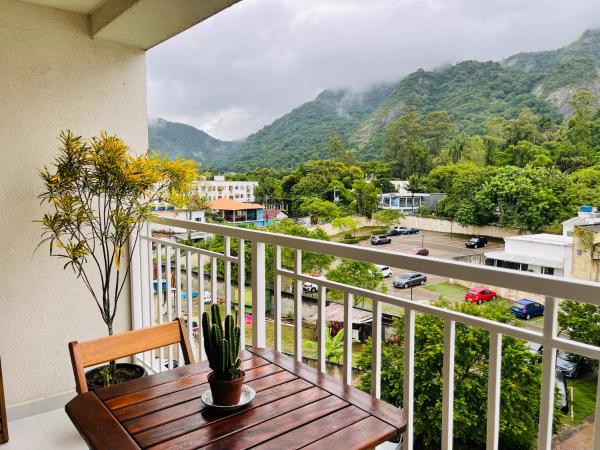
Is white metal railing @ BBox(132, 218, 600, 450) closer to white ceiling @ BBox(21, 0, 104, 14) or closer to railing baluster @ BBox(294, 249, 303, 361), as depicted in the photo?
railing baluster @ BBox(294, 249, 303, 361)

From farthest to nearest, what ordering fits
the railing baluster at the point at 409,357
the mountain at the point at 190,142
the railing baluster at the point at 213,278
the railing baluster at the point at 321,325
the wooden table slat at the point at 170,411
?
Answer: 1. the mountain at the point at 190,142
2. the railing baluster at the point at 213,278
3. the railing baluster at the point at 321,325
4. the railing baluster at the point at 409,357
5. the wooden table slat at the point at 170,411

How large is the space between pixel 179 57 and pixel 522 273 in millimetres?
3952

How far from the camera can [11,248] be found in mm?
2850

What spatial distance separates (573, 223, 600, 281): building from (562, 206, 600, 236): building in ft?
0.09

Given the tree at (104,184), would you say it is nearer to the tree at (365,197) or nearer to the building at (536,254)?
the tree at (365,197)

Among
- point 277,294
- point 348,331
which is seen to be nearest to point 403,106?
point 277,294

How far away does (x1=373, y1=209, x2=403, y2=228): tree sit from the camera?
7.91 ft

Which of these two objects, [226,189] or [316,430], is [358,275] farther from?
[226,189]

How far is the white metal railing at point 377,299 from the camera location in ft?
4.00

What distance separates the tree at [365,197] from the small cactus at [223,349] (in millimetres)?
1465

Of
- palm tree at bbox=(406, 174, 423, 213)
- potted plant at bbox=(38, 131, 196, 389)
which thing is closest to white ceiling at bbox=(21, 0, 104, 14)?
potted plant at bbox=(38, 131, 196, 389)

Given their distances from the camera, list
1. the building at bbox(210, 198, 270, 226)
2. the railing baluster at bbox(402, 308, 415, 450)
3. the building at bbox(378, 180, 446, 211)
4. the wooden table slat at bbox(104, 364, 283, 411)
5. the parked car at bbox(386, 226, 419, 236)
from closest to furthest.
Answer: the wooden table slat at bbox(104, 364, 283, 411)
the railing baluster at bbox(402, 308, 415, 450)
the parked car at bbox(386, 226, 419, 236)
the building at bbox(378, 180, 446, 211)
the building at bbox(210, 198, 270, 226)

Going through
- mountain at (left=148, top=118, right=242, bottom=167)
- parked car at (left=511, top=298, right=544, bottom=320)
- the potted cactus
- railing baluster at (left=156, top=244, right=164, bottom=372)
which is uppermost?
mountain at (left=148, top=118, right=242, bottom=167)

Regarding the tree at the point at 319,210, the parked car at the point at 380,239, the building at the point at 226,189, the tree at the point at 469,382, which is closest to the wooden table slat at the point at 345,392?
the parked car at the point at 380,239
